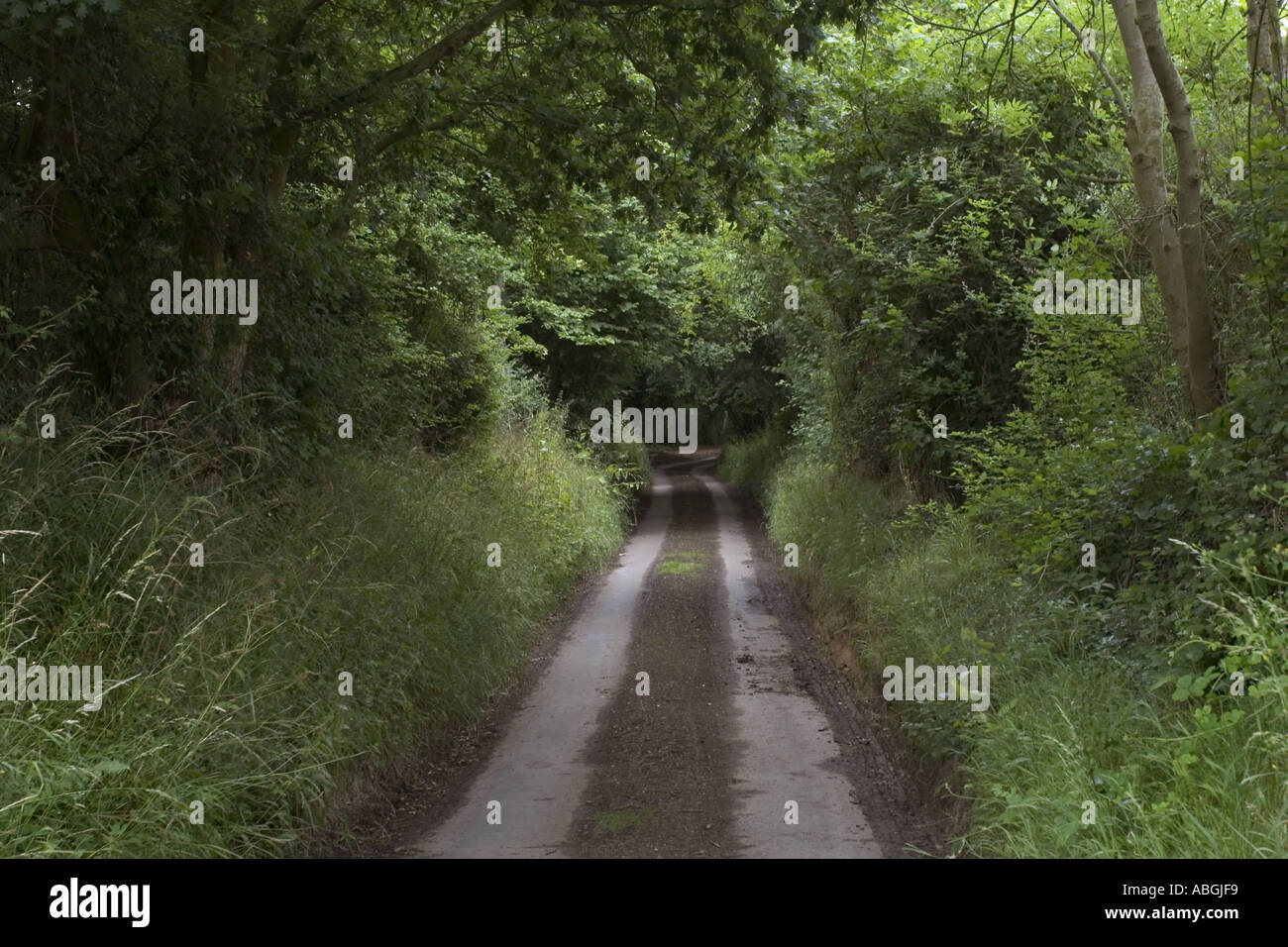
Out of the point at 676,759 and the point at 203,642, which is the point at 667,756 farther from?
the point at 203,642

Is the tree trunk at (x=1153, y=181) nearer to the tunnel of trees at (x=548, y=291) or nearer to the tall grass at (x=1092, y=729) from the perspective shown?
the tunnel of trees at (x=548, y=291)

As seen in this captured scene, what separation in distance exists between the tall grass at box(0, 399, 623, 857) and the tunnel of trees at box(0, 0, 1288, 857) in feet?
0.10

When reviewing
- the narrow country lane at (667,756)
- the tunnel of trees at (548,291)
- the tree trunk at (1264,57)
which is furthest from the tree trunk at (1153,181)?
the narrow country lane at (667,756)

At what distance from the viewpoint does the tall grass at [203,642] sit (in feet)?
16.0

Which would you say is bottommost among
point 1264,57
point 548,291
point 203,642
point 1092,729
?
point 1092,729

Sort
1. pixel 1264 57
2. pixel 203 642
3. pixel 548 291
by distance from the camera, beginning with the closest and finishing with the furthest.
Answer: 1. pixel 203 642
2. pixel 1264 57
3. pixel 548 291

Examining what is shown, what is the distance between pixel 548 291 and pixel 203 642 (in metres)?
10.4

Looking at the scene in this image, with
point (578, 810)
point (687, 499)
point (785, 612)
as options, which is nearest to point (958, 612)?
point (578, 810)

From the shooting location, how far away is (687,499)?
3338 cm

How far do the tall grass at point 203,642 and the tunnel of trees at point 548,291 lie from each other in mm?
32

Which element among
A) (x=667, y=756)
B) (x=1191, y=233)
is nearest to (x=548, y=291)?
(x=667, y=756)

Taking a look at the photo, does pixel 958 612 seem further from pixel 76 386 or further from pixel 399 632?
pixel 76 386

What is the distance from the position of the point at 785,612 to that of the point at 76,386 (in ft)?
33.1

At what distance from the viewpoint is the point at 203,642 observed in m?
6.17
